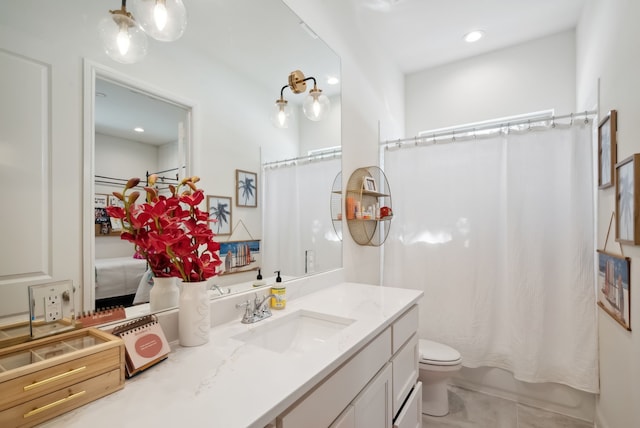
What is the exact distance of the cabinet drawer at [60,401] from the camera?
54 cm

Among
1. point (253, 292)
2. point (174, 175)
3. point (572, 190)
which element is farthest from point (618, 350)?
point (174, 175)

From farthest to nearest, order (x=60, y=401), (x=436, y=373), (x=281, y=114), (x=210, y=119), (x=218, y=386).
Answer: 1. (x=436, y=373)
2. (x=281, y=114)
3. (x=210, y=119)
4. (x=218, y=386)
5. (x=60, y=401)

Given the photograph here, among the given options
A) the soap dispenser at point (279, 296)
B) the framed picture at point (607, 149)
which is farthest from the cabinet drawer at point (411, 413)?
the framed picture at point (607, 149)

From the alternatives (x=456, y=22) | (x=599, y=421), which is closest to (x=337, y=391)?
(x=599, y=421)

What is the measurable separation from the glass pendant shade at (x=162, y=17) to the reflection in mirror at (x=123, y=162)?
8.1 inches

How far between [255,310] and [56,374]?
0.70 metres

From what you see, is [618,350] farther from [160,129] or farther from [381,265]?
[160,129]

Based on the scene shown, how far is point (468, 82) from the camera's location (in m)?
2.84

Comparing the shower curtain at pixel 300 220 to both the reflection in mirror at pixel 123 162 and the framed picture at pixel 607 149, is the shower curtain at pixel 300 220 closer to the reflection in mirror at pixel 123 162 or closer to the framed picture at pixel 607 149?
the reflection in mirror at pixel 123 162

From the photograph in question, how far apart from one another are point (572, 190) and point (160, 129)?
233cm

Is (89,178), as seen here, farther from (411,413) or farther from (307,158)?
(411,413)

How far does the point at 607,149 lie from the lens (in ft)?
5.26

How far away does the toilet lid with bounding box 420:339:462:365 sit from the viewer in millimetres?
1927

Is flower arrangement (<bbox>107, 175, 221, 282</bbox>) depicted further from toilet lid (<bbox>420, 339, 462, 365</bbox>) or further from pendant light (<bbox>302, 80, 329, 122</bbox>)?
toilet lid (<bbox>420, 339, 462, 365</bbox>)
